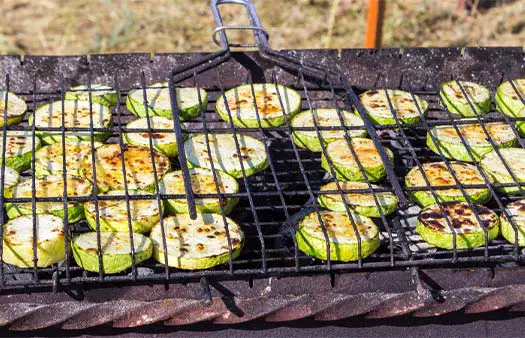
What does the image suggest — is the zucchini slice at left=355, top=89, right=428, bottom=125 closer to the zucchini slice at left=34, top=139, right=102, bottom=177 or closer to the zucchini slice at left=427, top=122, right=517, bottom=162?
the zucchini slice at left=427, top=122, right=517, bottom=162

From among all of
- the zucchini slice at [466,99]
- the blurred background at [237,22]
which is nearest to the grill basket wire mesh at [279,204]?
the zucchini slice at [466,99]

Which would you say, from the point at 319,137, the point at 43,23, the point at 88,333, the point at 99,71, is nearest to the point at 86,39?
the point at 43,23

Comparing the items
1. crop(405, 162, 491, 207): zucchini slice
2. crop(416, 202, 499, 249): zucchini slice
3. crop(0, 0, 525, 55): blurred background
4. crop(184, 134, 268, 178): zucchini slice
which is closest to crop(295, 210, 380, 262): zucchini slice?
crop(416, 202, 499, 249): zucchini slice

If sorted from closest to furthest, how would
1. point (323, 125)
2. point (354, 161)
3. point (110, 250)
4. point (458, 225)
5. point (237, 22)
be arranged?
point (110, 250) → point (458, 225) → point (354, 161) → point (323, 125) → point (237, 22)

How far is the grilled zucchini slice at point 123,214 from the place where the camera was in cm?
317

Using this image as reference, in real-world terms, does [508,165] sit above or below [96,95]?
below

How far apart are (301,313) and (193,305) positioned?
41 cm

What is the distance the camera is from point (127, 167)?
3643mm

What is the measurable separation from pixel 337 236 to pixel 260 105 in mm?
1438

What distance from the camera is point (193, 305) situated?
2.74 m

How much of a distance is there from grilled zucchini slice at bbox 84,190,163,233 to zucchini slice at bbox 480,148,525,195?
1.69 m

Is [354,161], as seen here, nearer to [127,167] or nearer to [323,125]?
[323,125]

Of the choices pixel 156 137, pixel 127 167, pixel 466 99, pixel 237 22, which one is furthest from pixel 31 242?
pixel 237 22

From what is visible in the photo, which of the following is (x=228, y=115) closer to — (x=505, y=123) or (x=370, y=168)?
(x=370, y=168)
